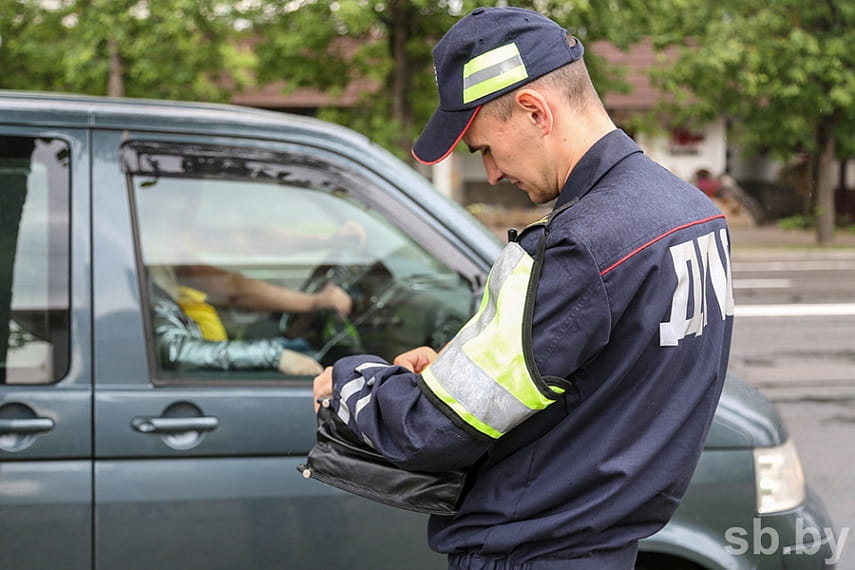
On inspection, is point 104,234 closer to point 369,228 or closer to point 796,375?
point 369,228

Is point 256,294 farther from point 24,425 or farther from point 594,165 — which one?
point 594,165

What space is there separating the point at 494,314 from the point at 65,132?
150 centimetres

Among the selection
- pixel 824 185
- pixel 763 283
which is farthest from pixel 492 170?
pixel 824 185

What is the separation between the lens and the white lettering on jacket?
1.59 meters

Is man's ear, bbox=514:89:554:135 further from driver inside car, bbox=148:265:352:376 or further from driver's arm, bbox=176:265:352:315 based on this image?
driver's arm, bbox=176:265:352:315

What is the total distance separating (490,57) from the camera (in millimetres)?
1594

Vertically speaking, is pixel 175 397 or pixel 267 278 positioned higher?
pixel 267 278

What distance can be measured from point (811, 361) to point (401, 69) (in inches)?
398

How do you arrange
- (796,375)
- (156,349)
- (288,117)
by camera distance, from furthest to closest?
1. (796,375)
2. (288,117)
3. (156,349)

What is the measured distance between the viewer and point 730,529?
263 centimetres

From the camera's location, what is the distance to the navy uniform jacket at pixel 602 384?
5.00 ft

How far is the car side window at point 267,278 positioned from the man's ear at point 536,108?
115 centimetres

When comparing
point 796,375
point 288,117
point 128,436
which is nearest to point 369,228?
point 288,117

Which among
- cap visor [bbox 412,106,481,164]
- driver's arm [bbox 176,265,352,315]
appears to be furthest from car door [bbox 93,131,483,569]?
cap visor [bbox 412,106,481,164]
